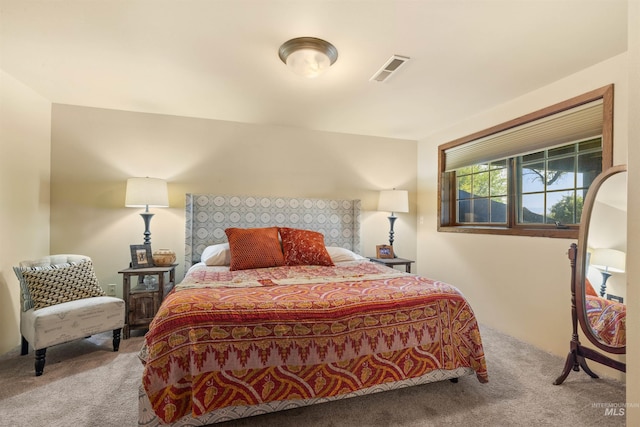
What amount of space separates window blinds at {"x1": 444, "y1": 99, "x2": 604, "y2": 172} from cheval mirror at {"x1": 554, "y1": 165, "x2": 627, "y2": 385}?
60cm

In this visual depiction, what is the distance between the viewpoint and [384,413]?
66.6 inches

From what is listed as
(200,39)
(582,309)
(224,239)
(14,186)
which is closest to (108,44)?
(200,39)

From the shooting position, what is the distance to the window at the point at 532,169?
2.32 m

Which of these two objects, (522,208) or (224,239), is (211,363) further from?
(522,208)

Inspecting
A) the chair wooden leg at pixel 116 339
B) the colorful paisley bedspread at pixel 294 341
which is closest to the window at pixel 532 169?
the colorful paisley bedspread at pixel 294 341

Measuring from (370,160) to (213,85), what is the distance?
2.31 meters

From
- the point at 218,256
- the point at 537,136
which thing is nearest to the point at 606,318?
the point at 537,136

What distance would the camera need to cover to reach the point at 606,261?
1.91m

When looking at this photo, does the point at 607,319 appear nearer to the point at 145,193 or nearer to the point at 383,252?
the point at 383,252

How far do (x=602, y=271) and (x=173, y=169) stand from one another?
4.00 metres

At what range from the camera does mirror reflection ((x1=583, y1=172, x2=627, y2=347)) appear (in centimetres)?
183

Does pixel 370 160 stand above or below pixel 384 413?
above

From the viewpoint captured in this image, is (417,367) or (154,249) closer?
(417,367)

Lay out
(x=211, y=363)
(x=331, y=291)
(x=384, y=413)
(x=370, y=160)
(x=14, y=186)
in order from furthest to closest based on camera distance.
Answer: (x=370, y=160)
(x=14, y=186)
(x=331, y=291)
(x=384, y=413)
(x=211, y=363)
